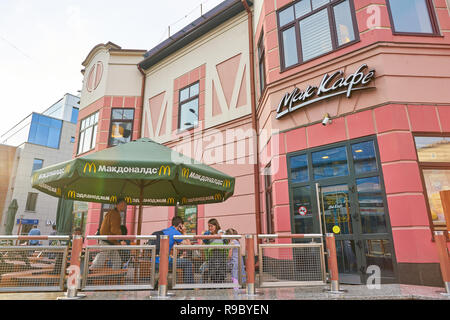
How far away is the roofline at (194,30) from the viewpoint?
10573 millimetres

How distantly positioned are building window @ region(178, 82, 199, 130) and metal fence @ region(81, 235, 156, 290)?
7414mm

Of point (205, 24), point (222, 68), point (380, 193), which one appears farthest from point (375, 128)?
point (205, 24)

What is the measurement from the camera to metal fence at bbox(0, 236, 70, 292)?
4355mm

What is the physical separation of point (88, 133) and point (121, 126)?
7.59 feet

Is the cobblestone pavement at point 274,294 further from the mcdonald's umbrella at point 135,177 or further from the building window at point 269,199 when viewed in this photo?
the building window at point 269,199

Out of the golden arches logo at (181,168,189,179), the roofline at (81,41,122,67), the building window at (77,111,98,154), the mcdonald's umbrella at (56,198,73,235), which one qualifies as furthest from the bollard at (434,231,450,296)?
the roofline at (81,41,122,67)

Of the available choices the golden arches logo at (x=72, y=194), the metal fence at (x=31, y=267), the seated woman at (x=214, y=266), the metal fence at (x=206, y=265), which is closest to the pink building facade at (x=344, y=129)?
the metal fence at (x=206, y=265)

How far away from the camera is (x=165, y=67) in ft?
43.3

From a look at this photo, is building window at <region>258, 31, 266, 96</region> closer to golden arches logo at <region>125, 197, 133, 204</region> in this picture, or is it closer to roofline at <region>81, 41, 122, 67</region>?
golden arches logo at <region>125, 197, 133, 204</region>

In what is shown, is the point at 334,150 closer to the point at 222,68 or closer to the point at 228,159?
the point at 228,159

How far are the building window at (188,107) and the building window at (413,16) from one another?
24.0ft

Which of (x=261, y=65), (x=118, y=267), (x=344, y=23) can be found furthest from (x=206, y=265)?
(x=261, y=65)

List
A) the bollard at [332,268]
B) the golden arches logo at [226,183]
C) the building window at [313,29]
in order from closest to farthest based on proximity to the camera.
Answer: the bollard at [332,268]
the golden arches logo at [226,183]
the building window at [313,29]

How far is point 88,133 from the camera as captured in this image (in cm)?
1446
